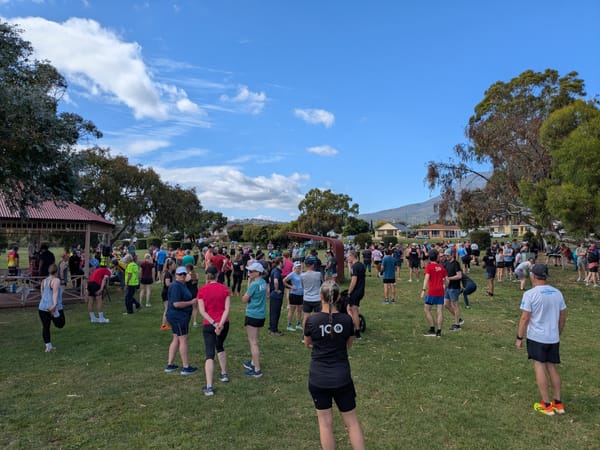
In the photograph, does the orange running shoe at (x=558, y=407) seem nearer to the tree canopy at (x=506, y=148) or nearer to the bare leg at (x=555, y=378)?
the bare leg at (x=555, y=378)

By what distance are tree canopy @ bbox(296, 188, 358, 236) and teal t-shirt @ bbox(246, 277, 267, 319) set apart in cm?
5303

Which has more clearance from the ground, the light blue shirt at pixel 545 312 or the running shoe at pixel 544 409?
the light blue shirt at pixel 545 312

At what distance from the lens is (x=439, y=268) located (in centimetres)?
812

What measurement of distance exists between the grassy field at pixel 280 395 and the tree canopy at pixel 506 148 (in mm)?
13497

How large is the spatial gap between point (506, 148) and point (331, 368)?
824 inches

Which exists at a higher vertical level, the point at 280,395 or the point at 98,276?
the point at 98,276

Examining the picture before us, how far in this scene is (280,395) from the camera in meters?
5.36

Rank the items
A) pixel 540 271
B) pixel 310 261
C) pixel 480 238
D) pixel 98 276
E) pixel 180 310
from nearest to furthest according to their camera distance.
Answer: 1. pixel 540 271
2. pixel 180 310
3. pixel 310 261
4. pixel 98 276
5. pixel 480 238

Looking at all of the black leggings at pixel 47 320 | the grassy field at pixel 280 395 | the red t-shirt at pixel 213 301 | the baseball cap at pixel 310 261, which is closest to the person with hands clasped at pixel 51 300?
the black leggings at pixel 47 320

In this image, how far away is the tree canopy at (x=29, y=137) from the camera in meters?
8.42

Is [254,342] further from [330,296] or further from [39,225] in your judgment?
[39,225]

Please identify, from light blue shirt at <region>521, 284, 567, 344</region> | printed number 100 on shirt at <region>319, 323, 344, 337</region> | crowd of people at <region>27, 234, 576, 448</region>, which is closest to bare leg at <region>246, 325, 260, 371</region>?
crowd of people at <region>27, 234, 576, 448</region>

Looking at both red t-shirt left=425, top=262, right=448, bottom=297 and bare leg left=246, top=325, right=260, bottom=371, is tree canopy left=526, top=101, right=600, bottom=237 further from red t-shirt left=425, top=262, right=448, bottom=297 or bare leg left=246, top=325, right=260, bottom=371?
bare leg left=246, top=325, right=260, bottom=371

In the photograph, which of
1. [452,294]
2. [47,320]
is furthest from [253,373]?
[452,294]
